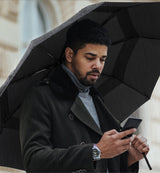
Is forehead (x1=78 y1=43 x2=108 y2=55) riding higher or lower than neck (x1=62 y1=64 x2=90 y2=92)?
higher

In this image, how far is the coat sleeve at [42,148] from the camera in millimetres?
1689

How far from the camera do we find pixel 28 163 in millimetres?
1791

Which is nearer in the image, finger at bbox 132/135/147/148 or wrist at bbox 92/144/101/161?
wrist at bbox 92/144/101/161

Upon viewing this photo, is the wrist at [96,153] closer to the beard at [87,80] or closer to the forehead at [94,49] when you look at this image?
the beard at [87,80]

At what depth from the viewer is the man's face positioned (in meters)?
1.93

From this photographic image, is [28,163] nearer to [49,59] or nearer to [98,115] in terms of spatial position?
[98,115]

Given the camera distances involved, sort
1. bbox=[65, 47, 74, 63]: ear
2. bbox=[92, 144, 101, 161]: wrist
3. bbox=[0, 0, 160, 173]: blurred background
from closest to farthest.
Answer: bbox=[92, 144, 101, 161]: wrist, bbox=[65, 47, 74, 63]: ear, bbox=[0, 0, 160, 173]: blurred background

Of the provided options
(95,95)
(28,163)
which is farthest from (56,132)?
(95,95)

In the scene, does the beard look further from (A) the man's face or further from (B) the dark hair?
(B) the dark hair

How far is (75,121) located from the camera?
6.32 feet

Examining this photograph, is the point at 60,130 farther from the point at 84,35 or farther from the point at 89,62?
the point at 84,35

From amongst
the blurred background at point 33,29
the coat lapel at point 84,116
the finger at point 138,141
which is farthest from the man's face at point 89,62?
the blurred background at point 33,29

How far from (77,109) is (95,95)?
25cm

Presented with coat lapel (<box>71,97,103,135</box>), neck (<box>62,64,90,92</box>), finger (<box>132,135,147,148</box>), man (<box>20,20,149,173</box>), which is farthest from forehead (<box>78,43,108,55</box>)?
finger (<box>132,135,147,148</box>)
